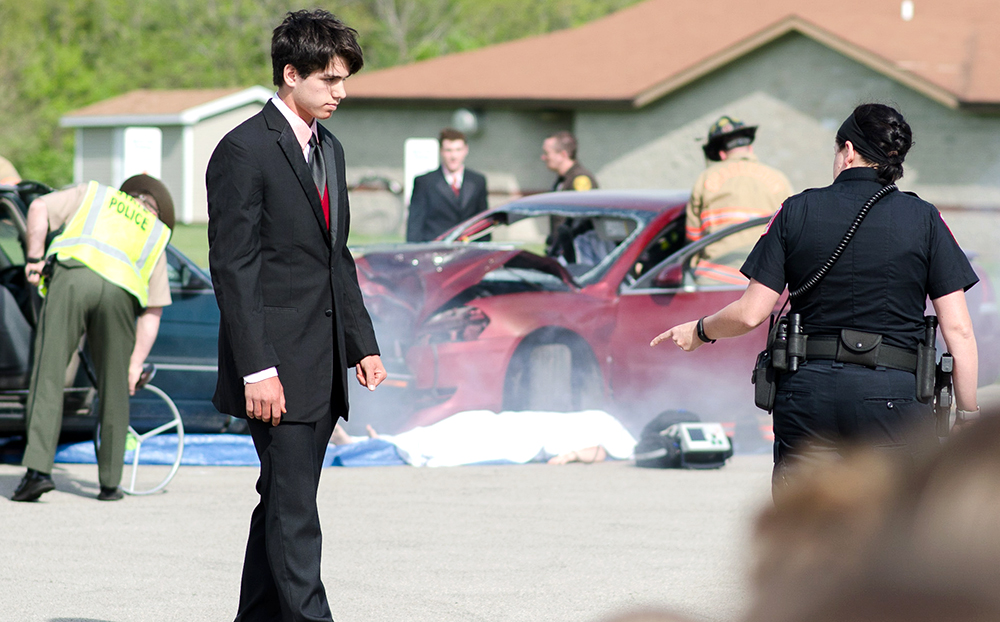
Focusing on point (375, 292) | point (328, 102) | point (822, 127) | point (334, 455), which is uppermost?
point (822, 127)

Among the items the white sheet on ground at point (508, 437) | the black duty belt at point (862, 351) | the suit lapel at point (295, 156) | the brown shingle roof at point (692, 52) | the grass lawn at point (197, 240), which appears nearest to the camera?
the suit lapel at point (295, 156)

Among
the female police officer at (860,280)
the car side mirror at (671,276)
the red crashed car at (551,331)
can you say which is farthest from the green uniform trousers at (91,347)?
the female police officer at (860,280)

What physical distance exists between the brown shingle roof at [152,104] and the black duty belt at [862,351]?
117 ft

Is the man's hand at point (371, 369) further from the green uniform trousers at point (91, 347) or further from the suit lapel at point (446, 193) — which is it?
the suit lapel at point (446, 193)

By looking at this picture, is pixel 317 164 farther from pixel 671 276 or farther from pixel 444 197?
pixel 444 197

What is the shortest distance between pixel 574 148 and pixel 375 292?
3060 mm

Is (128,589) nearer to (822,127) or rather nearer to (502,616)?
(502,616)

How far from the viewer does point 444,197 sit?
10.5 meters

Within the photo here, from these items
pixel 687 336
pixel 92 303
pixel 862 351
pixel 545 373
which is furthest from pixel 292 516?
pixel 545 373

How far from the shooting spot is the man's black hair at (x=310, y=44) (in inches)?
137

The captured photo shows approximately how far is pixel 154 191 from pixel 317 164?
135 inches

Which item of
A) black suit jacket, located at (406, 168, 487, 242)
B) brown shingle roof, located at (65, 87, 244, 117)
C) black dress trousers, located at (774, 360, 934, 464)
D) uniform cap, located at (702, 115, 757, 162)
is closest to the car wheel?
uniform cap, located at (702, 115, 757, 162)

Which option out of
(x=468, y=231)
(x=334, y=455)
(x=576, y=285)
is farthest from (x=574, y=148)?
(x=334, y=455)

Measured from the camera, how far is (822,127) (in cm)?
2486
